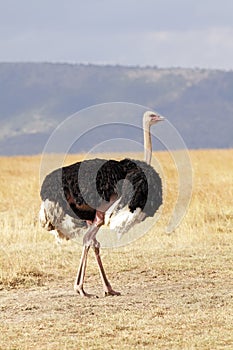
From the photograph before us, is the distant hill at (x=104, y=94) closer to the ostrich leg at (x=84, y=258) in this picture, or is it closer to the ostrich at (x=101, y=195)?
the ostrich leg at (x=84, y=258)

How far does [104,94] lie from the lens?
173125mm

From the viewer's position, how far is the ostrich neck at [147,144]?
10047mm

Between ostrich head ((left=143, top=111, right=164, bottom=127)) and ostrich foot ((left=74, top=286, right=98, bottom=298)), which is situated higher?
ostrich head ((left=143, top=111, right=164, bottom=127))

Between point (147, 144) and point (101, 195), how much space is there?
104 centimetres

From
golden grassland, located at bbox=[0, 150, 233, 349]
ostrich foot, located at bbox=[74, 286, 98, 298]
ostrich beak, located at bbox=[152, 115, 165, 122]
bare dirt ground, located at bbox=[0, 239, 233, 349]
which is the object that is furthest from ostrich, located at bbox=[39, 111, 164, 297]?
ostrich beak, located at bbox=[152, 115, 165, 122]

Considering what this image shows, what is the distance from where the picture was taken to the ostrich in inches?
372

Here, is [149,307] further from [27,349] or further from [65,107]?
[65,107]

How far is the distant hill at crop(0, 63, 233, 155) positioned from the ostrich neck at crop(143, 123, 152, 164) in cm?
13774

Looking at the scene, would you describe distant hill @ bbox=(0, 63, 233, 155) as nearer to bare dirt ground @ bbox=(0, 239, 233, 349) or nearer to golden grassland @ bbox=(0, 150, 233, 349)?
golden grassland @ bbox=(0, 150, 233, 349)

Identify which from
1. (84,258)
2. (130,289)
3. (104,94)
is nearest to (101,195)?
(84,258)

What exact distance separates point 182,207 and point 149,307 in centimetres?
612

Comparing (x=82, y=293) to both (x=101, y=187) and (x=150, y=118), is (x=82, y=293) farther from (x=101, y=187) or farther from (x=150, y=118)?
(x=150, y=118)

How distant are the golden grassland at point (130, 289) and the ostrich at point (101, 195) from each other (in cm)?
56

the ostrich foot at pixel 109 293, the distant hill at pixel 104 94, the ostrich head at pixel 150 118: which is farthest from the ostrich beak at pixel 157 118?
the distant hill at pixel 104 94
